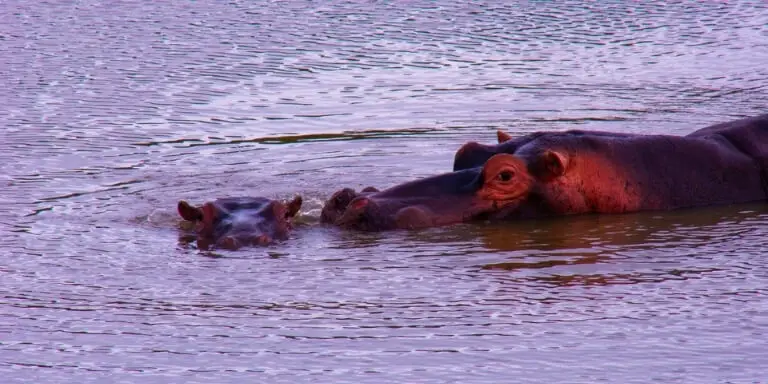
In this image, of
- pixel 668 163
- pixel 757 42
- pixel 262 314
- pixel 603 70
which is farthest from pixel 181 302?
pixel 757 42

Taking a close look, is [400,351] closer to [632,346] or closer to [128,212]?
[632,346]

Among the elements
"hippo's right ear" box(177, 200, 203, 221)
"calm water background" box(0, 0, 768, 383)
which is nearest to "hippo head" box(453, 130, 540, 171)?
"calm water background" box(0, 0, 768, 383)

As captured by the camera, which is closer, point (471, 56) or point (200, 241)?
point (200, 241)

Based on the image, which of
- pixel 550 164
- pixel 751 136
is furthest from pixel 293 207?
pixel 751 136

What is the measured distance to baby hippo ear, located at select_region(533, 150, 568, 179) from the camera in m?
7.84

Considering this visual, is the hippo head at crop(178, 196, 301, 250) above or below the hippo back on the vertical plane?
below

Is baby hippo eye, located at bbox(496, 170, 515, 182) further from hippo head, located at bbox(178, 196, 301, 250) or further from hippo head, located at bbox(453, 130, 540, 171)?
hippo head, located at bbox(178, 196, 301, 250)

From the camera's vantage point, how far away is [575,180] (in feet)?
26.4

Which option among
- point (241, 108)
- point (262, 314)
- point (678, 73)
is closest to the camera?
point (262, 314)

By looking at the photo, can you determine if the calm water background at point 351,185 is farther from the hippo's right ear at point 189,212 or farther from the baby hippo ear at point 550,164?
the baby hippo ear at point 550,164

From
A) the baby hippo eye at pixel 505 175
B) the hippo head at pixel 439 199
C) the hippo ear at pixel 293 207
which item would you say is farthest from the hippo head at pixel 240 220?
the baby hippo eye at pixel 505 175

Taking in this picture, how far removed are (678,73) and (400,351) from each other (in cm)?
770

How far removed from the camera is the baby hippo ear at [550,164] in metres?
7.84

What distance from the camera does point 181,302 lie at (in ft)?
20.3
